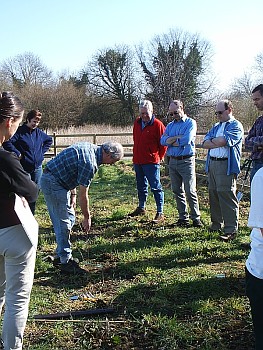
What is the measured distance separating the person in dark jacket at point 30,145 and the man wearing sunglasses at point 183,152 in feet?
6.96

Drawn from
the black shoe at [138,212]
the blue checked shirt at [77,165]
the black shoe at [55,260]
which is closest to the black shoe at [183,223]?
the black shoe at [138,212]

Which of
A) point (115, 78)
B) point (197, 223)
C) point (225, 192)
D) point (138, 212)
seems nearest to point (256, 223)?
point (225, 192)

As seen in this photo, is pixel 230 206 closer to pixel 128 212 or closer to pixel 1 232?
pixel 128 212

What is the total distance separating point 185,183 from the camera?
704 centimetres

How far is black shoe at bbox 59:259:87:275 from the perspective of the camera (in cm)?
504

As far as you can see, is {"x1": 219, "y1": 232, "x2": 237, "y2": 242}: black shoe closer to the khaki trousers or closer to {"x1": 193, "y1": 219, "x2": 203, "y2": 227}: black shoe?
the khaki trousers

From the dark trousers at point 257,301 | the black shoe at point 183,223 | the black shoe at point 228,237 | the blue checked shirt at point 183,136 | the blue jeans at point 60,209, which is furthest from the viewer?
the black shoe at point 183,223

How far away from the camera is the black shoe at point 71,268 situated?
504cm

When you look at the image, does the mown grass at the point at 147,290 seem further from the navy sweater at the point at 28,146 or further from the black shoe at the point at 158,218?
the navy sweater at the point at 28,146

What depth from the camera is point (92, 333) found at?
11.8 feet

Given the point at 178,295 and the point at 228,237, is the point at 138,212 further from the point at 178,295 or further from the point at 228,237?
the point at 178,295

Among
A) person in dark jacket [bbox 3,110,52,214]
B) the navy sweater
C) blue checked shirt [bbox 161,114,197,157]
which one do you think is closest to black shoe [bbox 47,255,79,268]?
person in dark jacket [bbox 3,110,52,214]

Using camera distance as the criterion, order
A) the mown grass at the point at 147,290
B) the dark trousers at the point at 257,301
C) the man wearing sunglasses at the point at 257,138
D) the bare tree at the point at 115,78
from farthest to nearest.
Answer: the bare tree at the point at 115,78
the man wearing sunglasses at the point at 257,138
the mown grass at the point at 147,290
the dark trousers at the point at 257,301

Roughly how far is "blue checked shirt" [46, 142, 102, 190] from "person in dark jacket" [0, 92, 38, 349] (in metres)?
1.62
